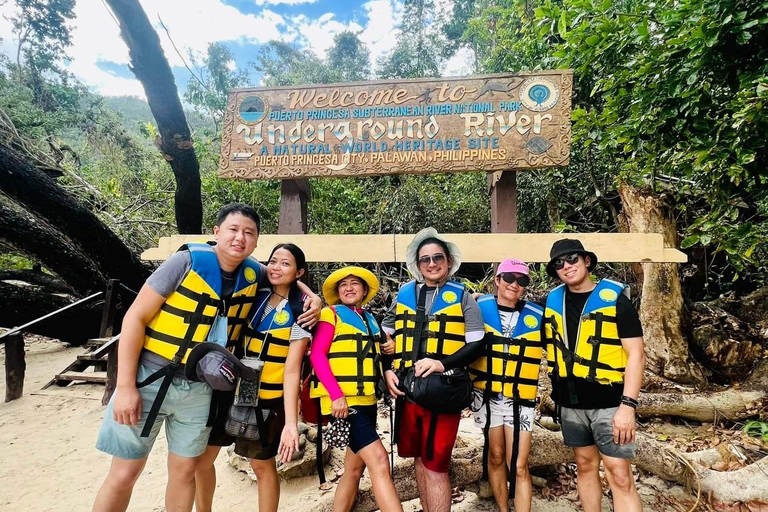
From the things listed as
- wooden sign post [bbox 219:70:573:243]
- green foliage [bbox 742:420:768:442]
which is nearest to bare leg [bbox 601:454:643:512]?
wooden sign post [bbox 219:70:573:243]

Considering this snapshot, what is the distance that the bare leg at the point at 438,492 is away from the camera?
227cm

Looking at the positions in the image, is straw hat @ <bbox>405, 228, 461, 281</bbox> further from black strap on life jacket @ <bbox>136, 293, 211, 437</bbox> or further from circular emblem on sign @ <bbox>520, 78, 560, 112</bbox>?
circular emblem on sign @ <bbox>520, 78, 560, 112</bbox>

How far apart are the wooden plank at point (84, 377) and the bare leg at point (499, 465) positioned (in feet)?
18.3

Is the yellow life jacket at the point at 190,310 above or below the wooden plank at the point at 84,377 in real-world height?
above

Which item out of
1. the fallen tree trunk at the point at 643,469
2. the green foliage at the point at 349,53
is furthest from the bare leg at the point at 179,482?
the green foliage at the point at 349,53

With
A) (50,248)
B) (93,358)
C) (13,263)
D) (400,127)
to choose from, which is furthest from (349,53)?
(93,358)

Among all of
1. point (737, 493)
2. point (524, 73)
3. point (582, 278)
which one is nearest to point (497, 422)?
point (582, 278)

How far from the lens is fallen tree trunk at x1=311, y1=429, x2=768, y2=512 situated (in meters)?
2.73

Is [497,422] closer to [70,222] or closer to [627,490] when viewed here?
[627,490]

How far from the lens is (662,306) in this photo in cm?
475

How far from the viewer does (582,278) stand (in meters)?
2.38

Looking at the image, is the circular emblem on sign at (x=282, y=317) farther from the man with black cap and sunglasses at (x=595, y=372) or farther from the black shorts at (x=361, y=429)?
the man with black cap and sunglasses at (x=595, y=372)

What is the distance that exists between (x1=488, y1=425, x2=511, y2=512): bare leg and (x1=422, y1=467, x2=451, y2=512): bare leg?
408mm

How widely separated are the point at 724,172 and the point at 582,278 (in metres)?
1.30
